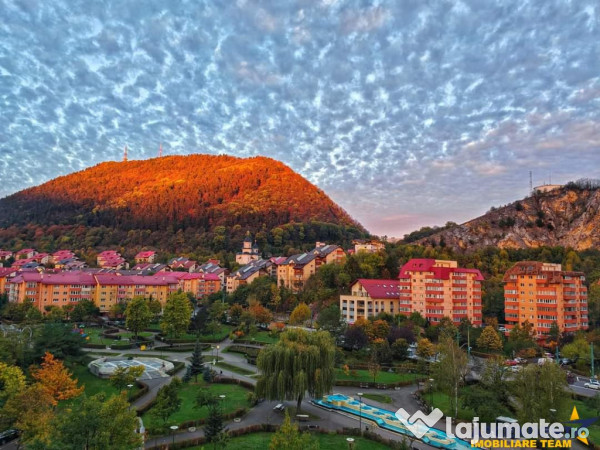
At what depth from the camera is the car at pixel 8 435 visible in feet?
86.6

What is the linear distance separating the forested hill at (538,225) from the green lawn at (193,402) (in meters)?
88.3

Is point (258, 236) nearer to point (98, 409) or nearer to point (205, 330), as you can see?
point (205, 330)

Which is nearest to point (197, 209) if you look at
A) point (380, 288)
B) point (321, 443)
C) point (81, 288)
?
Answer: point (81, 288)

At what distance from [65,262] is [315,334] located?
108 metres

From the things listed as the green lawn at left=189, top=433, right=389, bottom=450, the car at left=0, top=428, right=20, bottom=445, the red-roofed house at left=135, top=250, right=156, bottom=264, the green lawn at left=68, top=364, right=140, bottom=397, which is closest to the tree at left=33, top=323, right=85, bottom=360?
the green lawn at left=68, top=364, right=140, bottom=397

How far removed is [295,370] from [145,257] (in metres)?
110

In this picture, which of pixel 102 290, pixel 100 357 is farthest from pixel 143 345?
pixel 102 290

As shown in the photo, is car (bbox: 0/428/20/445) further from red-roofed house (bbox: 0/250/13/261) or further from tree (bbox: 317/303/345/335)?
red-roofed house (bbox: 0/250/13/261)

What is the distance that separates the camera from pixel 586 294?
6569cm

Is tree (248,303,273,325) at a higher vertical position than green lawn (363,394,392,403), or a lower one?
higher

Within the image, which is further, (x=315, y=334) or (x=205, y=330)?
(x=205, y=330)

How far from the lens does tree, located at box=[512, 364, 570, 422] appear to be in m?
27.8

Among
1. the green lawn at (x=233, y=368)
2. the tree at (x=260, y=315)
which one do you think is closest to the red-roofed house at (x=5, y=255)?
the tree at (x=260, y=315)

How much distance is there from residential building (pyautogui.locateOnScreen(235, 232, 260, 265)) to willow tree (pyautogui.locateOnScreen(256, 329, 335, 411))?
87.3 m
